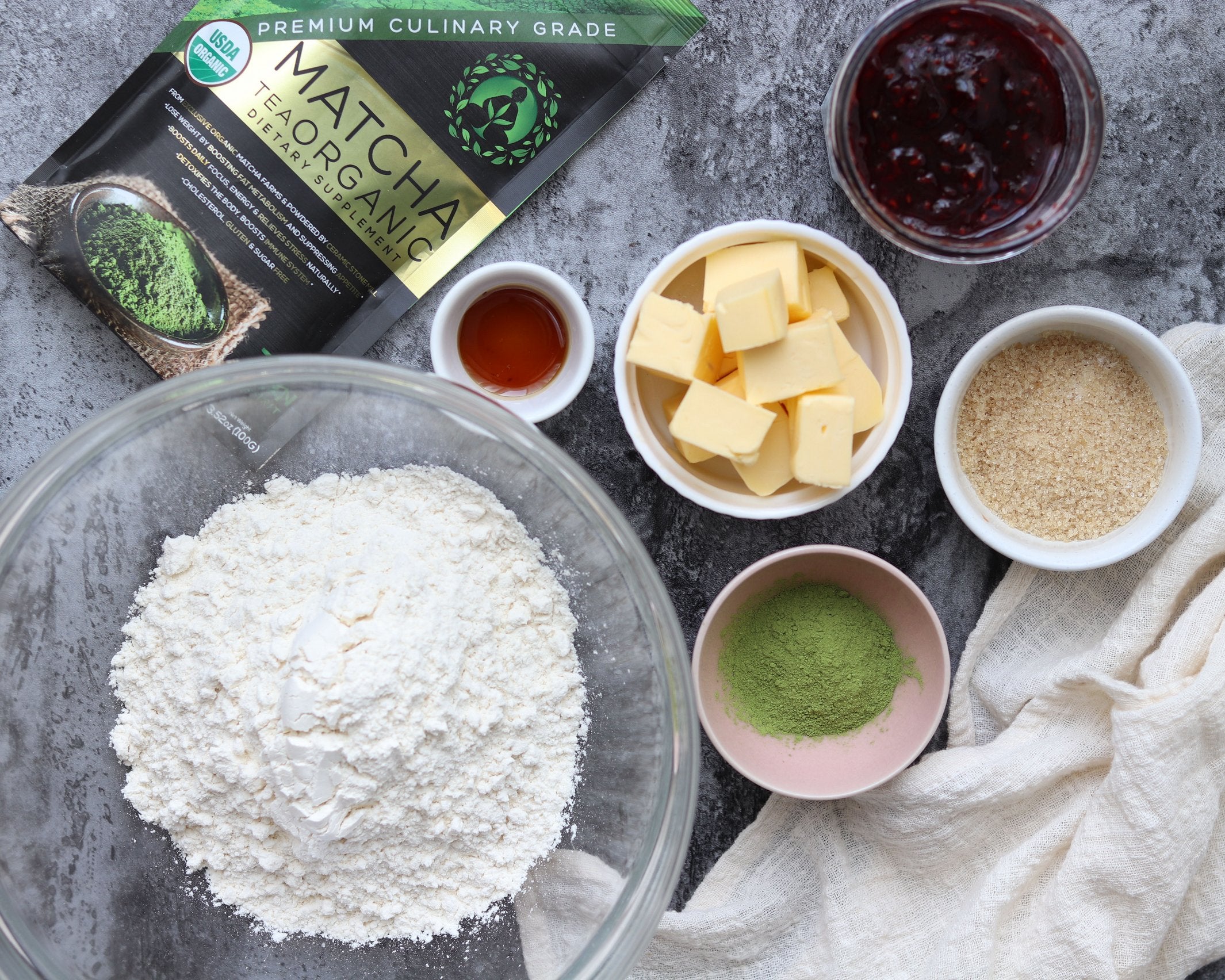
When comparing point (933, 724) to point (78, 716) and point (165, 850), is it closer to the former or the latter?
point (165, 850)

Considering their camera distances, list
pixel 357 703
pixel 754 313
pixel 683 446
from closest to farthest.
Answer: pixel 357 703 → pixel 754 313 → pixel 683 446

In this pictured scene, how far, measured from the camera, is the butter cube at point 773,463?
1.34 m

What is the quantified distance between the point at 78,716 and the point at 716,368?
989 mm

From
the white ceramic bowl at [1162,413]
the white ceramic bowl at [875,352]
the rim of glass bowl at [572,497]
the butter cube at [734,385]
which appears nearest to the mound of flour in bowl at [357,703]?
the rim of glass bowl at [572,497]

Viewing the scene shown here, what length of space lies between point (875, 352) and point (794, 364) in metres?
0.18

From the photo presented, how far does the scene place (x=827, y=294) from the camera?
1.35 m

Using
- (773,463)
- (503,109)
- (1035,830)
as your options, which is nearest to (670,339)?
(773,463)

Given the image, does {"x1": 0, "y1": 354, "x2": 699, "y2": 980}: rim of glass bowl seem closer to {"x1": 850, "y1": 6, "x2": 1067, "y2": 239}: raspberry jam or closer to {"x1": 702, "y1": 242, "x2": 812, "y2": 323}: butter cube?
{"x1": 702, "y1": 242, "x2": 812, "y2": 323}: butter cube

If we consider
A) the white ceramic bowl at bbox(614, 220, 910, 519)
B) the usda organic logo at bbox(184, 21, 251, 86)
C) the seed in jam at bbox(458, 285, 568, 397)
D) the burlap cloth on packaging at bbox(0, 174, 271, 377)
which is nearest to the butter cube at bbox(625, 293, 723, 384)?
the white ceramic bowl at bbox(614, 220, 910, 519)

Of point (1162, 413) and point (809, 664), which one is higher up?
point (1162, 413)

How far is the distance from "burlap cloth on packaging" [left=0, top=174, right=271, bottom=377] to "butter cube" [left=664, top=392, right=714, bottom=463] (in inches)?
23.9

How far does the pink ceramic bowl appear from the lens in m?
1.38

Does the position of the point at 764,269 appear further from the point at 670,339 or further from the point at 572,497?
the point at 572,497

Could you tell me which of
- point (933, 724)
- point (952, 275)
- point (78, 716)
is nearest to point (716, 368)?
point (952, 275)
